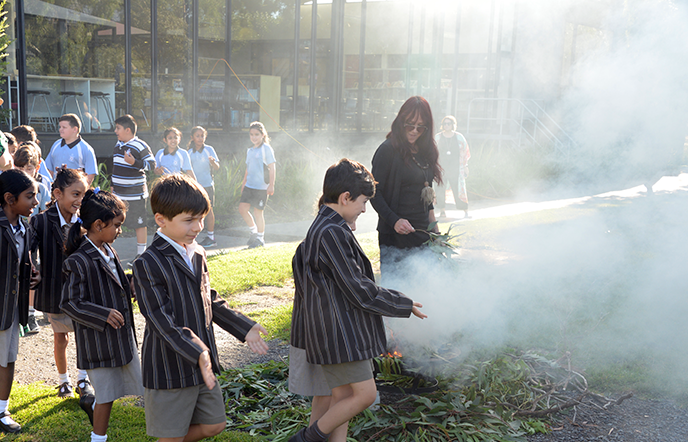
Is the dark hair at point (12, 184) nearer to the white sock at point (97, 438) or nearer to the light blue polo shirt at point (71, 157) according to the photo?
the white sock at point (97, 438)

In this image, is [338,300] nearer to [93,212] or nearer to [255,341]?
[255,341]

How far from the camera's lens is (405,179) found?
13.2 ft

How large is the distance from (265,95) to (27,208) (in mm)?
11277

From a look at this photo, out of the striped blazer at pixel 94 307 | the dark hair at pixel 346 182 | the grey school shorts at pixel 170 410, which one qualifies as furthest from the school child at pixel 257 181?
the grey school shorts at pixel 170 410

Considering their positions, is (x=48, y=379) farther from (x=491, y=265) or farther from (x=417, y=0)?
(x=417, y=0)

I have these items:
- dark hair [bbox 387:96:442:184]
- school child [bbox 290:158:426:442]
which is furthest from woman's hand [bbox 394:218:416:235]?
school child [bbox 290:158:426:442]

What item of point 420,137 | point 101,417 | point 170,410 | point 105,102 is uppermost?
point 105,102

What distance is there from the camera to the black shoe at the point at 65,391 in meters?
3.61

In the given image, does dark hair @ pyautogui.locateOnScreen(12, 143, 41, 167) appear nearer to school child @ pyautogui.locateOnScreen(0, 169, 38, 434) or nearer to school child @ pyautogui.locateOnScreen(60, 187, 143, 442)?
school child @ pyautogui.locateOnScreen(0, 169, 38, 434)

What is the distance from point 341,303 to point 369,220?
27.6ft

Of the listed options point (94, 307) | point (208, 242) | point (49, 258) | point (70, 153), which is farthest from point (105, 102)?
point (94, 307)

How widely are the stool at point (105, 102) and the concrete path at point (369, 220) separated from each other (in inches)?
132

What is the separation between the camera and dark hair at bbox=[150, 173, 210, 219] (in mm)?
2328

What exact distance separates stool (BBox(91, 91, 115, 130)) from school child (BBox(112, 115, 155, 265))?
469 cm
